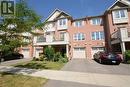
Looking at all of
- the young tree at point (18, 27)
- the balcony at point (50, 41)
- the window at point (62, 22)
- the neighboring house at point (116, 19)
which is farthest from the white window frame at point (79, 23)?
the young tree at point (18, 27)

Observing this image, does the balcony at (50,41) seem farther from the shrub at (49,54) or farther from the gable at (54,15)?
the gable at (54,15)

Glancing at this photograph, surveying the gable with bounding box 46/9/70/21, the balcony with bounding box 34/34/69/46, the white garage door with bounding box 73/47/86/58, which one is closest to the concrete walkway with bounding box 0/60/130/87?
the balcony with bounding box 34/34/69/46

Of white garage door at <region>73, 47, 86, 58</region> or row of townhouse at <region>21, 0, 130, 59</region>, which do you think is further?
white garage door at <region>73, 47, 86, 58</region>

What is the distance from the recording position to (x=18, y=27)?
458 inches

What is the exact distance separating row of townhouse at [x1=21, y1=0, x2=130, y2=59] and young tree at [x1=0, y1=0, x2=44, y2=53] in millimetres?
12810

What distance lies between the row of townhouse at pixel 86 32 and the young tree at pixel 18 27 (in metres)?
12.8

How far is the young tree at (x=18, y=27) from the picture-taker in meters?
11.0

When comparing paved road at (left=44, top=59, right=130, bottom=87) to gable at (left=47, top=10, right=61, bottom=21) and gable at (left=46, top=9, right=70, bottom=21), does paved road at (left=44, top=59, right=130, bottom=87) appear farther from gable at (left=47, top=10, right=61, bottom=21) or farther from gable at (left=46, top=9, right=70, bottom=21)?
gable at (left=47, top=10, right=61, bottom=21)

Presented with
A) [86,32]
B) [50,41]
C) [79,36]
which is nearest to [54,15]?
[79,36]

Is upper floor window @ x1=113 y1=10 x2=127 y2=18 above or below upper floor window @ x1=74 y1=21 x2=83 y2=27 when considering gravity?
above

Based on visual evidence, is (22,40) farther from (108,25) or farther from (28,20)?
(108,25)

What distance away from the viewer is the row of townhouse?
25.3m

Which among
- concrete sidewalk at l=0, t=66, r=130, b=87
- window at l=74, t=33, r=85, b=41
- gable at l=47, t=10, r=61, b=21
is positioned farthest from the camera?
gable at l=47, t=10, r=61, b=21

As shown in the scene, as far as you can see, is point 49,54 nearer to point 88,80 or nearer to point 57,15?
point 57,15
